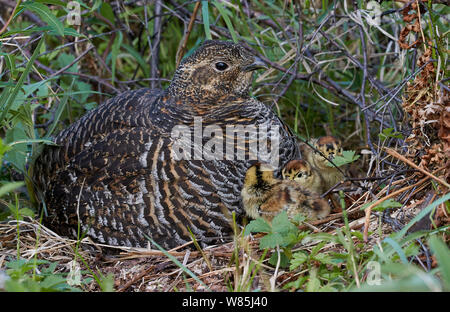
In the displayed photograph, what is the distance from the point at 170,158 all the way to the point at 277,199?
0.72 metres

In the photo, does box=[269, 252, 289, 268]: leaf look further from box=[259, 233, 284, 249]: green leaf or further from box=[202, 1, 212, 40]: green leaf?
box=[202, 1, 212, 40]: green leaf

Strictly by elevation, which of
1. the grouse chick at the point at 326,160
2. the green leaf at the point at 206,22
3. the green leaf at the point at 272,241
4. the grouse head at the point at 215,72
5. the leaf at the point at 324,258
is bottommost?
the leaf at the point at 324,258

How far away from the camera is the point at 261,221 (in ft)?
9.85

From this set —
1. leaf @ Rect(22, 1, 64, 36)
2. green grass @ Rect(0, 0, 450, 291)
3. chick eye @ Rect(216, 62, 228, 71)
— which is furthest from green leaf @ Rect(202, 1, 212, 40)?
leaf @ Rect(22, 1, 64, 36)

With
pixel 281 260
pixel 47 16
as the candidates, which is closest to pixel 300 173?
pixel 281 260

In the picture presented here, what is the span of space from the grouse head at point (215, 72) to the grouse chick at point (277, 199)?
68 centimetres

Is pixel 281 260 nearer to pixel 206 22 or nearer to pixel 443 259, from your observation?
pixel 443 259

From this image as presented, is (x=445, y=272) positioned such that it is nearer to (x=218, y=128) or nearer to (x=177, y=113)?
(x=218, y=128)

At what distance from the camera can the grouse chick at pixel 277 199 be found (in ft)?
11.2

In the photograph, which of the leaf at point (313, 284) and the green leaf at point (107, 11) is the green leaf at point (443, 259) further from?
the green leaf at point (107, 11)

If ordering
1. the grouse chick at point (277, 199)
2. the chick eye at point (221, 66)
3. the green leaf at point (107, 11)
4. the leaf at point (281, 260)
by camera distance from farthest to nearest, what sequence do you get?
the green leaf at point (107, 11) < the chick eye at point (221, 66) < the grouse chick at point (277, 199) < the leaf at point (281, 260)

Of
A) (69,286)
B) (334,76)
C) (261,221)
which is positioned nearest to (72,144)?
(69,286)

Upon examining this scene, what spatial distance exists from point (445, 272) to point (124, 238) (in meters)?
2.13

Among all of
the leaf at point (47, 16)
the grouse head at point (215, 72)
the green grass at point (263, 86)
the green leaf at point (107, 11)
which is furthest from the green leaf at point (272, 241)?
the green leaf at point (107, 11)
